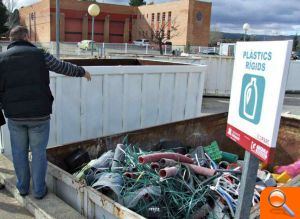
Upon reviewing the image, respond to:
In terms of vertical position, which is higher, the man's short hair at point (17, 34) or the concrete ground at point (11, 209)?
the man's short hair at point (17, 34)

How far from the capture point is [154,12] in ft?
218

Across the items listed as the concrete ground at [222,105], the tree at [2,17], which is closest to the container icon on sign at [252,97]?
the concrete ground at [222,105]

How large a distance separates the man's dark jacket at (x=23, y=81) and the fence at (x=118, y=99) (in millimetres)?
1613

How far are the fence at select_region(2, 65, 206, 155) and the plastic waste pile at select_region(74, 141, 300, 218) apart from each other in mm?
1649

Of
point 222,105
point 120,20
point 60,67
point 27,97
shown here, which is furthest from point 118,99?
point 120,20

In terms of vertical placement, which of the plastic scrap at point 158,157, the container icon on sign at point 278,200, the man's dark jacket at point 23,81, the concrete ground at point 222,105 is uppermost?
the man's dark jacket at point 23,81

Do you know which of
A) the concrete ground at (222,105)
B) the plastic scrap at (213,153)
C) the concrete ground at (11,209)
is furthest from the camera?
the concrete ground at (222,105)

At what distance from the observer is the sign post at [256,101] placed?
1.80m

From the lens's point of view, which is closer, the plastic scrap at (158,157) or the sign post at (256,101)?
the sign post at (256,101)

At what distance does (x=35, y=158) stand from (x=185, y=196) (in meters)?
1.55

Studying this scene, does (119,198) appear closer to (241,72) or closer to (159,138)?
(241,72)

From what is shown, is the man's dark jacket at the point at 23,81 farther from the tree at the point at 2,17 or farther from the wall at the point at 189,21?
the wall at the point at 189,21

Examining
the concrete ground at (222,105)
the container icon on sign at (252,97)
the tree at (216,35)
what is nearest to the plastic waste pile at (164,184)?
the container icon on sign at (252,97)

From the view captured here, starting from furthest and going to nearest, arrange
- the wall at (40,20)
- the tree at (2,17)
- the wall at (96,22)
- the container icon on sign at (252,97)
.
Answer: the wall at (96,22)
the wall at (40,20)
the tree at (2,17)
the container icon on sign at (252,97)
